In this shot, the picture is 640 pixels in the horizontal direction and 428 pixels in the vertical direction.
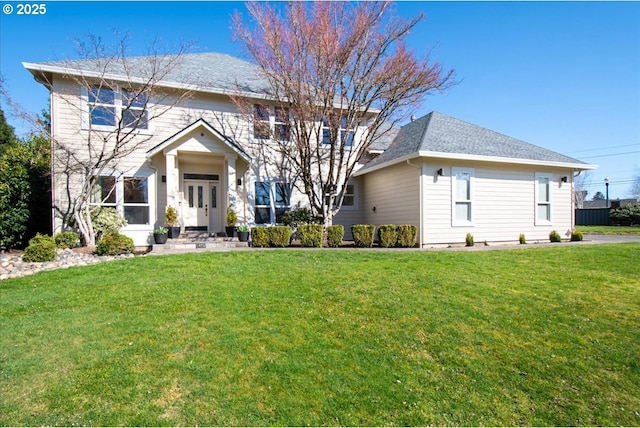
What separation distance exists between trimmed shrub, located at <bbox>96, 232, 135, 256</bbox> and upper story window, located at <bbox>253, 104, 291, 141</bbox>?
6321 millimetres

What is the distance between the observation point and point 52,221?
11.6 metres

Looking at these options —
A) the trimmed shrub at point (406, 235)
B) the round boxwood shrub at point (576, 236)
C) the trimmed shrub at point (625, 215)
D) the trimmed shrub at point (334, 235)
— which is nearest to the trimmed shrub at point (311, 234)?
the trimmed shrub at point (334, 235)

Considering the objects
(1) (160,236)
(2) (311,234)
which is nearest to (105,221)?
(1) (160,236)

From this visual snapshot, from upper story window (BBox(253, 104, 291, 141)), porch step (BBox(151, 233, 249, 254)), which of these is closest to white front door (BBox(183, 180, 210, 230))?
porch step (BBox(151, 233, 249, 254))

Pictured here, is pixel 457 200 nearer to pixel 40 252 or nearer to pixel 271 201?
pixel 271 201

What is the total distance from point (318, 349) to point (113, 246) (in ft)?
27.5

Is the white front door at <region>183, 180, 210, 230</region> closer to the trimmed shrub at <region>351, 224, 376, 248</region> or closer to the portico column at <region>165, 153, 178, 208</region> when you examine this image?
the portico column at <region>165, 153, 178, 208</region>

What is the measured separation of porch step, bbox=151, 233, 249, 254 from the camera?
1062cm

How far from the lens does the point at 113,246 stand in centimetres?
980

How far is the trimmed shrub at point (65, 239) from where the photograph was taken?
1046 cm

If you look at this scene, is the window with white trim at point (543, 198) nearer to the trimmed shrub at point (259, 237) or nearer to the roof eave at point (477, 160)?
the roof eave at point (477, 160)

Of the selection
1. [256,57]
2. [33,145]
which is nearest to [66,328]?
[256,57]

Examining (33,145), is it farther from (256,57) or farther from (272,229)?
(272,229)

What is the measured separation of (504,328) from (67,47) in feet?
49.9
